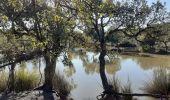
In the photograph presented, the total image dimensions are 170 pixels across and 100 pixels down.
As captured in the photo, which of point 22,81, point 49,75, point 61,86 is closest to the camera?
point 49,75

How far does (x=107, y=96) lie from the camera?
38.5 ft

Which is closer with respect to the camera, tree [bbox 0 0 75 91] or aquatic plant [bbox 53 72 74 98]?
tree [bbox 0 0 75 91]

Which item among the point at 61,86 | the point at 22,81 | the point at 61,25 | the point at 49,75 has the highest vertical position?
the point at 61,25

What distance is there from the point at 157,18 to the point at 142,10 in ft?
2.02

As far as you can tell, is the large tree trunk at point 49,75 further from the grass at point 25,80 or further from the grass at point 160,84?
the grass at point 160,84

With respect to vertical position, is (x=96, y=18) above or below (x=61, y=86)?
above

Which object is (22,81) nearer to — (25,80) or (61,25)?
(25,80)

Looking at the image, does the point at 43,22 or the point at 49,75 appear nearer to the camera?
the point at 43,22

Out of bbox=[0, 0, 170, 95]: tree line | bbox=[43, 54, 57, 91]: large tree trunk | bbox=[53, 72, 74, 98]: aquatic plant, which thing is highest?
bbox=[0, 0, 170, 95]: tree line

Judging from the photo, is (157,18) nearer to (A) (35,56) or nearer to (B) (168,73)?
(B) (168,73)

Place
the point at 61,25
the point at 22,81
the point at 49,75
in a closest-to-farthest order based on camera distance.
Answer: the point at 61,25 → the point at 49,75 → the point at 22,81

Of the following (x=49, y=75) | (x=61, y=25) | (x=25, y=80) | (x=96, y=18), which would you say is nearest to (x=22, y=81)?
(x=25, y=80)

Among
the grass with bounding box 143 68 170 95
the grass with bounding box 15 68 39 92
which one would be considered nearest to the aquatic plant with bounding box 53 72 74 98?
the grass with bounding box 15 68 39 92

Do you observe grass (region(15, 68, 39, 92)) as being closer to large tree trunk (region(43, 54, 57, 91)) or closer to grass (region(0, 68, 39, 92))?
grass (region(0, 68, 39, 92))
